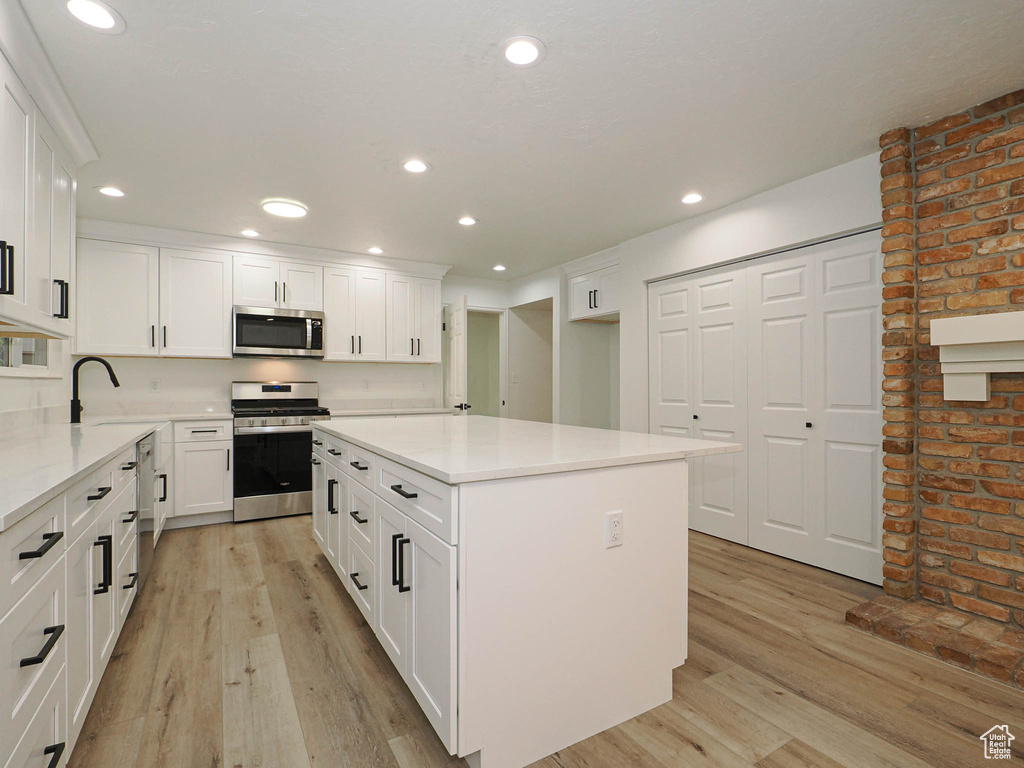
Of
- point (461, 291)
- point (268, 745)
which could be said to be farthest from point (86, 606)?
point (461, 291)

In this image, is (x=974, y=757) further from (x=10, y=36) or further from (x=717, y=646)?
(x=10, y=36)

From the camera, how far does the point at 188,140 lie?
2.62 meters

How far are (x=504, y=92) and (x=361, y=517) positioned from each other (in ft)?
6.34

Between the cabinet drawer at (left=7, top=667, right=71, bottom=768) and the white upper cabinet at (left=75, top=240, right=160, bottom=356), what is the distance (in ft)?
11.5

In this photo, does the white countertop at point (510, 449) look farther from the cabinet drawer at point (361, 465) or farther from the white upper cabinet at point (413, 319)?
the white upper cabinet at point (413, 319)

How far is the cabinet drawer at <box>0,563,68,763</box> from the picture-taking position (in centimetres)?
96

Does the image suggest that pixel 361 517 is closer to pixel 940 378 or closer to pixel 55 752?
pixel 55 752

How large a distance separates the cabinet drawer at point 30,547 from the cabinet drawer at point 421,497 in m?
Answer: 0.86

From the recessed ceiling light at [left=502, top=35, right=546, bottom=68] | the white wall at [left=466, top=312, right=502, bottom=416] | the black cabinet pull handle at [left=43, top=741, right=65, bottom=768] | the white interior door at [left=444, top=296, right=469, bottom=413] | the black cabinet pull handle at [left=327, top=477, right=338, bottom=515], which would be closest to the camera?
the black cabinet pull handle at [left=43, top=741, right=65, bottom=768]

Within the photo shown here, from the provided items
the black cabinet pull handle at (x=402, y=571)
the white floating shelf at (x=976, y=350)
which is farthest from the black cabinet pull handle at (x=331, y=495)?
the white floating shelf at (x=976, y=350)

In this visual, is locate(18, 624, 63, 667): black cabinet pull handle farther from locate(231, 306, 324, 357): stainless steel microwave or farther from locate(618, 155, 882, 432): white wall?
locate(618, 155, 882, 432): white wall

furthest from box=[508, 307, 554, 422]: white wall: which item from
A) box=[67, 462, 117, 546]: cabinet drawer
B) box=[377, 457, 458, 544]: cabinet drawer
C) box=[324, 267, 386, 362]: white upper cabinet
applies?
box=[67, 462, 117, 546]: cabinet drawer

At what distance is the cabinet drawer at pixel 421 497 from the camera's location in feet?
4.49

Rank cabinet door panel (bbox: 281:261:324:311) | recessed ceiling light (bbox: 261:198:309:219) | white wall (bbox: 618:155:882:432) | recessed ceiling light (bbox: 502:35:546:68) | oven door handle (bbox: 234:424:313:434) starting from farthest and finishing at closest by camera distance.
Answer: cabinet door panel (bbox: 281:261:324:311) < oven door handle (bbox: 234:424:313:434) < recessed ceiling light (bbox: 261:198:309:219) < white wall (bbox: 618:155:882:432) < recessed ceiling light (bbox: 502:35:546:68)
